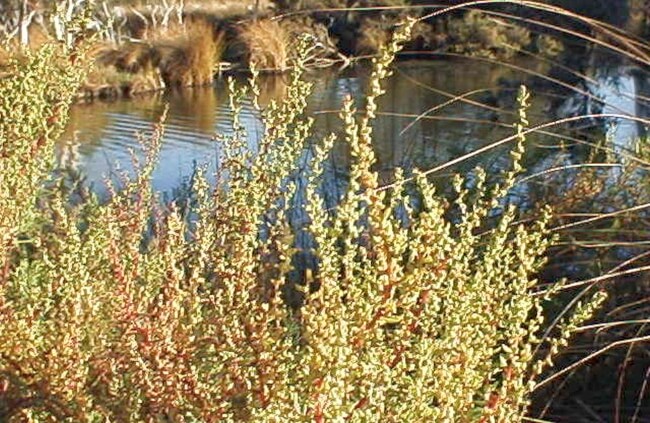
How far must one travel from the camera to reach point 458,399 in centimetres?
136

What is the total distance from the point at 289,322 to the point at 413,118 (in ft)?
12.1

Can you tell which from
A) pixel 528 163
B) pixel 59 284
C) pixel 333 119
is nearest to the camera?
pixel 59 284

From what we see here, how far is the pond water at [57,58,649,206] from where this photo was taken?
12.2 feet

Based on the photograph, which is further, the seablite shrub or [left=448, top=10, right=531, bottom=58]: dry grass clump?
[left=448, top=10, right=531, bottom=58]: dry grass clump

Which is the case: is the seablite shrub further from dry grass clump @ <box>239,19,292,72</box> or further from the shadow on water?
dry grass clump @ <box>239,19,292,72</box>

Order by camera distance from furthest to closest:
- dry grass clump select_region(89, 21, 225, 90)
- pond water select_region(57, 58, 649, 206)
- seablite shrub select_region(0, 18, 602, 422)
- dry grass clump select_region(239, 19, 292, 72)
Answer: dry grass clump select_region(89, 21, 225, 90) → dry grass clump select_region(239, 19, 292, 72) → pond water select_region(57, 58, 649, 206) → seablite shrub select_region(0, 18, 602, 422)

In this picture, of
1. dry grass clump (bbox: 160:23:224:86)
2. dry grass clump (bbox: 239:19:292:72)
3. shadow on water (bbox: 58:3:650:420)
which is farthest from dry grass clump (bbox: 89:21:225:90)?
shadow on water (bbox: 58:3:650:420)

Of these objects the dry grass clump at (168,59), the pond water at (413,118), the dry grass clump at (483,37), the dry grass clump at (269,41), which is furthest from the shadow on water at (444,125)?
the dry grass clump at (168,59)

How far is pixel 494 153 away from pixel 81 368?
8.92ft

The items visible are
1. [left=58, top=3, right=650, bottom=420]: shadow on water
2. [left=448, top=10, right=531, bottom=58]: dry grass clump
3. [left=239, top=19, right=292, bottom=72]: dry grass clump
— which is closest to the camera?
[left=58, top=3, right=650, bottom=420]: shadow on water

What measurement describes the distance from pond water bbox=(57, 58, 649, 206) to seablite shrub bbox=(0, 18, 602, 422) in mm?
337

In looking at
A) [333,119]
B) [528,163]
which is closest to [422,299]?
[528,163]

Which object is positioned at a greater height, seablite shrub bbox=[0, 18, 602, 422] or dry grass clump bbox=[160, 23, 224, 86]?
seablite shrub bbox=[0, 18, 602, 422]

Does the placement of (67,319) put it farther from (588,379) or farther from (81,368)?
(588,379)
